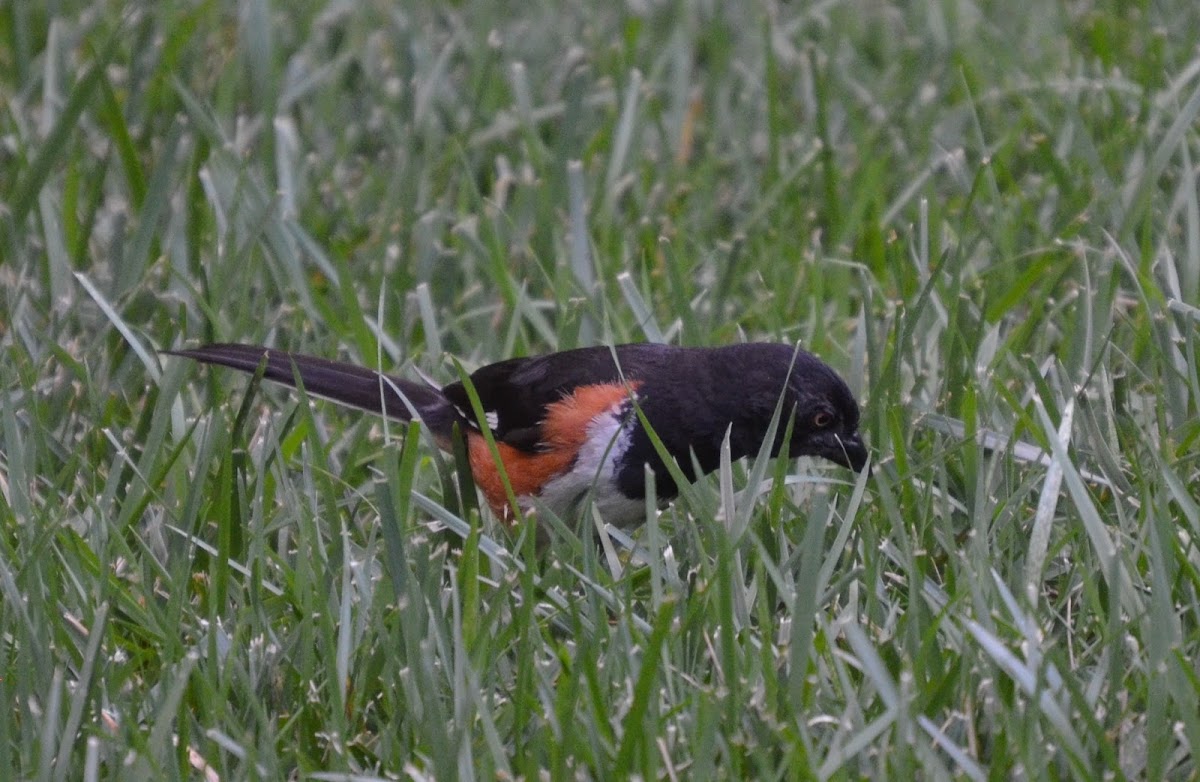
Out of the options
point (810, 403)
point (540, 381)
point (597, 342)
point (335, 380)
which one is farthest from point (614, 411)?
point (597, 342)

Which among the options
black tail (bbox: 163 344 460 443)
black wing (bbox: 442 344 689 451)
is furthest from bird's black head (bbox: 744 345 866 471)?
black tail (bbox: 163 344 460 443)

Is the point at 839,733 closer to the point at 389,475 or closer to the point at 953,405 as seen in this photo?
the point at 389,475

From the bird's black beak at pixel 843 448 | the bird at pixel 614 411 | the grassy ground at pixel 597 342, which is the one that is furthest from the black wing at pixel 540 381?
the bird's black beak at pixel 843 448

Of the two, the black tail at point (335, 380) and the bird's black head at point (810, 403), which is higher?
the black tail at point (335, 380)

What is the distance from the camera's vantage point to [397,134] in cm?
614

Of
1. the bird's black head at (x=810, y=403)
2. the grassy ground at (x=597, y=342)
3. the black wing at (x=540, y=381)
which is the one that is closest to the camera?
the grassy ground at (x=597, y=342)

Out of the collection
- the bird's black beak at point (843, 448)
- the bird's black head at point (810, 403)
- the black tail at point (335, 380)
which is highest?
the black tail at point (335, 380)

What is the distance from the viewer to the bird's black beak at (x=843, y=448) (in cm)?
396

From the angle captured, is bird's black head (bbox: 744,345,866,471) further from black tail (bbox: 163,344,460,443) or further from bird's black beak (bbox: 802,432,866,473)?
black tail (bbox: 163,344,460,443)

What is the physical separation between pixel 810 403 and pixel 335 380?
1.12 m

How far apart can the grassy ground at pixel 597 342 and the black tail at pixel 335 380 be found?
0.08 m

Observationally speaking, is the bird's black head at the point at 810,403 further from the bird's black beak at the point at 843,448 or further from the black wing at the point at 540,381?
the black wing at the point at 540,381

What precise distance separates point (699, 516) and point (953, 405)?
0.99m

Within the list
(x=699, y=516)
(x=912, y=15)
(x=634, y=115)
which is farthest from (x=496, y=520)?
(x=912, y=15)
